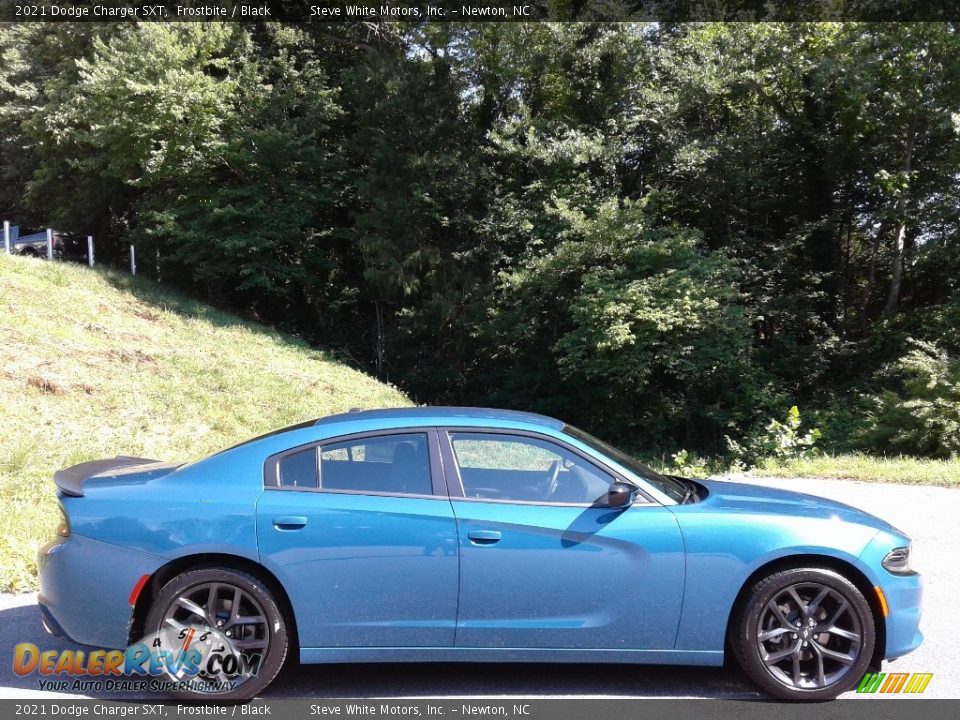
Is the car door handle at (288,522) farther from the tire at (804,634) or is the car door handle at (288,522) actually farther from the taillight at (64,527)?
the tire at (804,634)

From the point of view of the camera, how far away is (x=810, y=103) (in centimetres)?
2170

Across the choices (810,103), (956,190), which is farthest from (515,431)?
(810,103)

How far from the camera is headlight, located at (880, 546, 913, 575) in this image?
154 inches

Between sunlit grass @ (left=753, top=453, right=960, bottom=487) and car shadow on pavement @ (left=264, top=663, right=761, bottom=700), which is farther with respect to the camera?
sunlit grass @ (left=753, top=453, right=960, bottom=487)

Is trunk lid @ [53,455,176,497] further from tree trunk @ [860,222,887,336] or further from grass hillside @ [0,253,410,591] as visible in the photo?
tree trunk @ [860,222,887,336]

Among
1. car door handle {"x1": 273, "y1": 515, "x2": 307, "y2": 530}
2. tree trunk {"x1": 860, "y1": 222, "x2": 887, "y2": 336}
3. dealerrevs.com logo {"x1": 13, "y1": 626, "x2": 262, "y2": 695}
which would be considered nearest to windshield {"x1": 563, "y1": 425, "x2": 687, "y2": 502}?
car door handle {"x1": 273, "y1": 515, "x2": 307, "y2": 530}

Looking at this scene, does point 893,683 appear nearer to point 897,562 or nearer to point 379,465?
point 897,562

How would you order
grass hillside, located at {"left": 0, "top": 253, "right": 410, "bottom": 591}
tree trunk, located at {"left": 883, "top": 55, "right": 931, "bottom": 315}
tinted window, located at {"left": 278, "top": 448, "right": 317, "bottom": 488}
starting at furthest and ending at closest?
1. tree trunk, located at {"left": 883, "top": 55, "right": 931, "bottom": 315}
2. grass hillside, located at {"left": 0, "top": 253, "right": 410, "bottom": 591}
3. tinted window, located at {"left": 278, "top": 448, "right": 317, "bottom": 488}

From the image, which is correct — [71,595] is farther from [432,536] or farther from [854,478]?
[854,478]

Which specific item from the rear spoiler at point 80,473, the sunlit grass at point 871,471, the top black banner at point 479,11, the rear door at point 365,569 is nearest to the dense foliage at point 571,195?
the top black banner at point 479,11

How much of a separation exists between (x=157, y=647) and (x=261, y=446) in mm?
1121

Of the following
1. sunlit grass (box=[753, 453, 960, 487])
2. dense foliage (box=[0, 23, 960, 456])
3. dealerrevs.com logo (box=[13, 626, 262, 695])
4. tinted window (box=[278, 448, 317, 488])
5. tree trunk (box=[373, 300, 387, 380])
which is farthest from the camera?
tree trunk (box=[373, 300, 387, 380])

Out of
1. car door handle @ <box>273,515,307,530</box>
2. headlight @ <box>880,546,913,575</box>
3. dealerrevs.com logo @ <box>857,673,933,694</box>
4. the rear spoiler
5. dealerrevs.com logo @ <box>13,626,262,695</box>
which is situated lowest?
dealerrevs.com logo @ <box>857,673,933,694</box>

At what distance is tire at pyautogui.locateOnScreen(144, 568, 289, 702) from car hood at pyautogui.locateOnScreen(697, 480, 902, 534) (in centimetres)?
239
